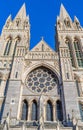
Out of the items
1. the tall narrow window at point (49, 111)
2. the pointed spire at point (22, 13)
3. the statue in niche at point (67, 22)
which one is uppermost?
the pointed spire at point (22, 13)

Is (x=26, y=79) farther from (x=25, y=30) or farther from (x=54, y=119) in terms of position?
(x=25, y=30)

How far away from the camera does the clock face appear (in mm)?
21447

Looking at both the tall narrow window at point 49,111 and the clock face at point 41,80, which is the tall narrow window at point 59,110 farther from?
the clock face at point 41,80

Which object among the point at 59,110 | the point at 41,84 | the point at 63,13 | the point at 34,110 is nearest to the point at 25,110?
the point at 34,110

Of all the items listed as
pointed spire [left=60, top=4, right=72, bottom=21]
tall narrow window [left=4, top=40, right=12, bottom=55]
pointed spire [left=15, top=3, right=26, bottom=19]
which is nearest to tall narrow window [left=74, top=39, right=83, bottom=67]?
pointed spire [left=60, top=4, right=72, bottom=21]

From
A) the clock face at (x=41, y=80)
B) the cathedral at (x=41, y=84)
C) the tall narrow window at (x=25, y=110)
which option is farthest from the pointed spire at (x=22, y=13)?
the tall narrow window at (x=25, y=110)

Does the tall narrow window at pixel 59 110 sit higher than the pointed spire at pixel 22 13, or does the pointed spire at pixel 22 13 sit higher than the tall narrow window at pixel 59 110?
the pointed spire at pixel 22 13

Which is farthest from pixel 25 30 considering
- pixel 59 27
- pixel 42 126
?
pixel 42 126

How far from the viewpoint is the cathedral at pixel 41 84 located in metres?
17.5

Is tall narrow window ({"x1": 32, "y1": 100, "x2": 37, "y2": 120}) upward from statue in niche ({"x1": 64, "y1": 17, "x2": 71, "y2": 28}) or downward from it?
downward

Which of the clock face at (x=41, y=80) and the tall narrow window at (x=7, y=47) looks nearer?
the clock face at (x=41, y=80)

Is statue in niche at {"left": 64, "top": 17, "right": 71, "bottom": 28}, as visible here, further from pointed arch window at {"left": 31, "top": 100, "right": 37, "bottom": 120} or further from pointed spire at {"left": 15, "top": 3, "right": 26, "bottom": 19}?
pointed arch window at {"left": 31, "top": 100, "right": 37, "bottom": 120}

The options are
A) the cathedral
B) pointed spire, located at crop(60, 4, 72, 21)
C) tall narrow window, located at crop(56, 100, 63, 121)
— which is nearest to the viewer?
the cathedral

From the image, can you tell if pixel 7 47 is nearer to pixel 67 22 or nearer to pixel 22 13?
pixel 22 13
